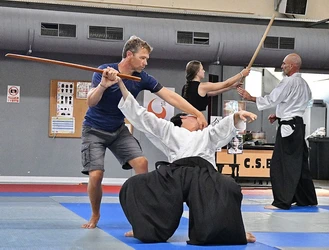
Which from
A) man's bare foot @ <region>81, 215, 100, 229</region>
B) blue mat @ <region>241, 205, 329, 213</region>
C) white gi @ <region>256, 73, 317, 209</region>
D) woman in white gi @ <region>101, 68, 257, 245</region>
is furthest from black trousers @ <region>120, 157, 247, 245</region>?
white gi @ <region>256, 73, 317, 209</region>

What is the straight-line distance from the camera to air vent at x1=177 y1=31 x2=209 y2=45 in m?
10.4

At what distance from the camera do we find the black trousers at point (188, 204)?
4438 mm

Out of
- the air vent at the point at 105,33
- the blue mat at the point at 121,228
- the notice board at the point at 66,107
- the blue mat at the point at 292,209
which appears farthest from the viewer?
the notice board at the point at 66,107

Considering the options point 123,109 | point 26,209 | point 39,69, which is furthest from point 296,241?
point 39,69

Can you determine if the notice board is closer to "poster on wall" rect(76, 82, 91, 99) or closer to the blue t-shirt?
"poster on wall" rect(76, 82, 91, 99)

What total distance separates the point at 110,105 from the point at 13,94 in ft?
20.4

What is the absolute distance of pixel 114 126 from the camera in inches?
204

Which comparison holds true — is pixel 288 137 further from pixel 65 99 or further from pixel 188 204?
pixel 65 99

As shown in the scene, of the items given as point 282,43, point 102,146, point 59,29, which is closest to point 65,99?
point 59,29

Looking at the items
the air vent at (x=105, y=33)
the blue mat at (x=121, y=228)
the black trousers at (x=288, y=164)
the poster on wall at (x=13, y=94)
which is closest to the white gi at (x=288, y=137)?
the black trousers at (x=288, y=164)

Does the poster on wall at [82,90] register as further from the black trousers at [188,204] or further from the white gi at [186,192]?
the black trousers at [188,204]

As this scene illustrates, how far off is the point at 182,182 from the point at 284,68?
11.7ft

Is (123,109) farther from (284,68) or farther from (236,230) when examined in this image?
(284,68)

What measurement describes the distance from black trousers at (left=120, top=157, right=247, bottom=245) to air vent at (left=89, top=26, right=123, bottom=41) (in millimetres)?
5808
